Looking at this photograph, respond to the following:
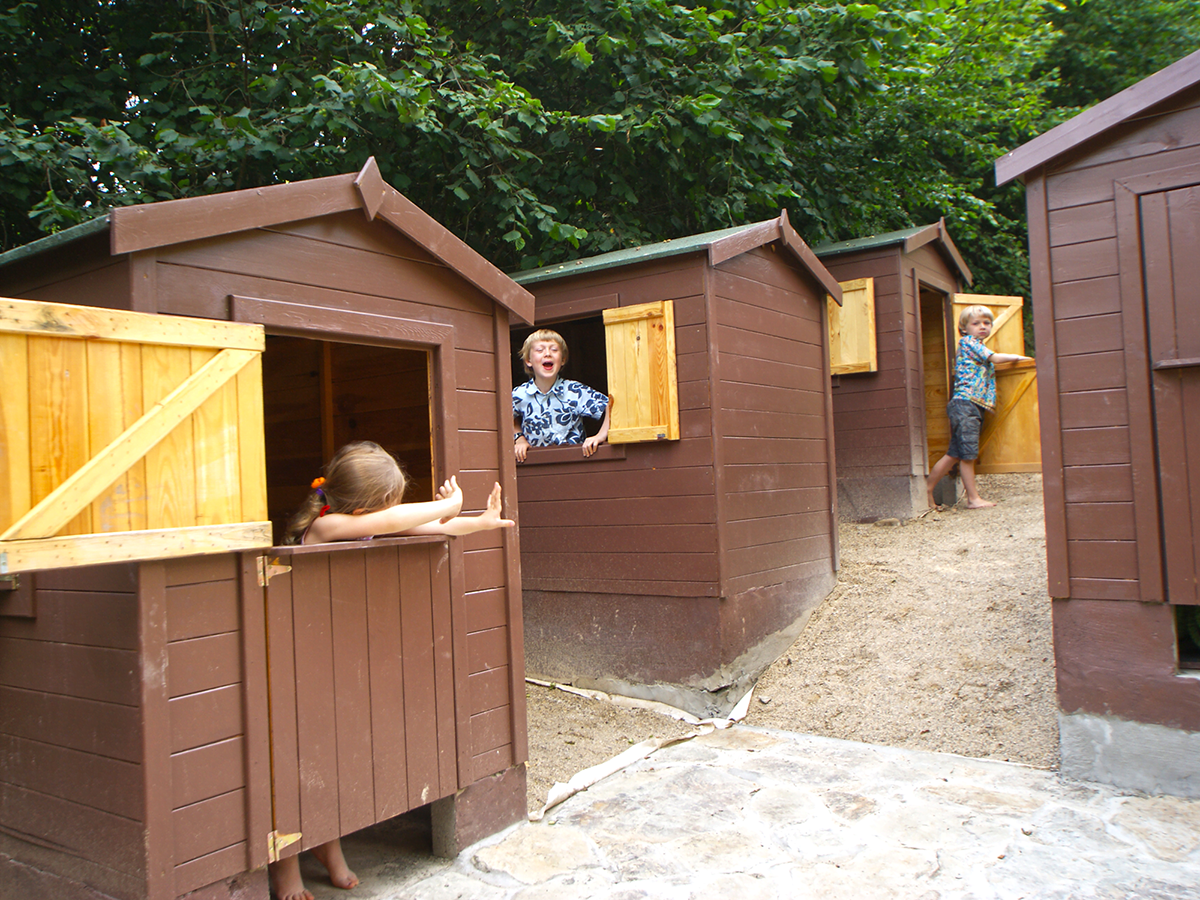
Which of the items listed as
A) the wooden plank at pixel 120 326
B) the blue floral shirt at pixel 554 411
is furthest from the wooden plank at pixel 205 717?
the blue floral shirt at pixel 554 411

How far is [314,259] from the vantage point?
3.55m

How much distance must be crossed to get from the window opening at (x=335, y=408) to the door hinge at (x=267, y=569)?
7.47 feet

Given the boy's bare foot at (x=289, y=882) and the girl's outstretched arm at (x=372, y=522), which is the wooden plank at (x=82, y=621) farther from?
the boy's bare foot at (x=289, y=882)

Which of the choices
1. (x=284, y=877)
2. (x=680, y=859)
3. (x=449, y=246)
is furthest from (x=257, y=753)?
(x=449, y=246)

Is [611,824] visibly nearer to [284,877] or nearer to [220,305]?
[284,877]

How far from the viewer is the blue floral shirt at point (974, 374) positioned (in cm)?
861

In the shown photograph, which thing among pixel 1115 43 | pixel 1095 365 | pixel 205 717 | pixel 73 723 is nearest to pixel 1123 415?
pixel 1095 365

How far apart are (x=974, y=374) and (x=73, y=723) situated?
7791 mm

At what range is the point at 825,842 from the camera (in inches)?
156

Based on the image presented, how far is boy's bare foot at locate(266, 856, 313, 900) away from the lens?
351 cm

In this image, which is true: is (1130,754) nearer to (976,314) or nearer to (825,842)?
(825,842)

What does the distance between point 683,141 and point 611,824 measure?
6.68 metres

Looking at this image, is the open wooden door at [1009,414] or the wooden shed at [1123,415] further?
the open wooden door at [1009,414]

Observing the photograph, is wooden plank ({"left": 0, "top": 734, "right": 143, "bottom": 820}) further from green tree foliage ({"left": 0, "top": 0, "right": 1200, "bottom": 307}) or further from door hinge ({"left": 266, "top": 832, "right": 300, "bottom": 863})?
green tree foliage ({"left": 0, "top": 0, "right": 1200, "bottom": 307})
